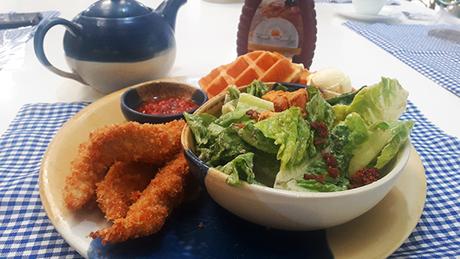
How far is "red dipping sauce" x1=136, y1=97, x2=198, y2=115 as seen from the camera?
870 mm

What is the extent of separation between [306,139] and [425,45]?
1212 millimetres

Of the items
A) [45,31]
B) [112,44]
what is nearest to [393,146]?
[112,44]

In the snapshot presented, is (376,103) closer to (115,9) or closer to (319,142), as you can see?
(319,142)

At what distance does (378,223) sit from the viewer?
621 millimetres

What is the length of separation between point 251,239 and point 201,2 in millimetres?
1722

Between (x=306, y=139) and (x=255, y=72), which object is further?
(x=255, y=72)

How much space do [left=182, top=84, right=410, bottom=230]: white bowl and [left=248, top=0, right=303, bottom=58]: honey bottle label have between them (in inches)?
23.0

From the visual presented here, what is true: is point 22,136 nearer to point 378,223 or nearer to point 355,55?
point 378,223

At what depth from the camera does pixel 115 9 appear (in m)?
1.04

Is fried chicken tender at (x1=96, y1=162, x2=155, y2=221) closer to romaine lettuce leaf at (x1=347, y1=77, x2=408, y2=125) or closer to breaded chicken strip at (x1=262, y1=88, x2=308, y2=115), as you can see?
breaded chicken strip at (x1=262, y1=88, x2=308, y2=115)

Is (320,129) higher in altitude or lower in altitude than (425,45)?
higher

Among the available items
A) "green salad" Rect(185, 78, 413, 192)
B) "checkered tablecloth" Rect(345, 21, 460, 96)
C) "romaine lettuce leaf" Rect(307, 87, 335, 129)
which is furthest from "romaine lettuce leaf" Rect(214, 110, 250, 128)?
"checkered tablecloth" Rect(345, 21, 460, 96)

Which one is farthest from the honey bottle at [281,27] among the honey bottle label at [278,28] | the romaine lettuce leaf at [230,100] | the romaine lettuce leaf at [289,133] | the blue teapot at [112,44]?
the romaine lettuce leaf at [289,133]

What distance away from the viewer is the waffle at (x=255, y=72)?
0.96 m
